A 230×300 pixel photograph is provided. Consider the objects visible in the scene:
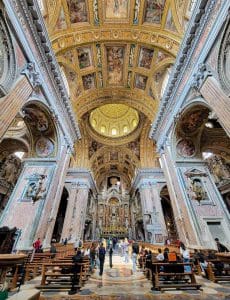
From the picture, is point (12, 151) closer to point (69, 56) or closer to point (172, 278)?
point (69, 56)

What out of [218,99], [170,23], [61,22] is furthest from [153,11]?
[218,99]

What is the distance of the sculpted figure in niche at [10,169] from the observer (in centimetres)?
1577

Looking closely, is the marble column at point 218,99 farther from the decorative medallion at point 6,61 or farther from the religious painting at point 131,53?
the decorative medallion at point 6,61

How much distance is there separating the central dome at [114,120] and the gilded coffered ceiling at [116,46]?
7.46m

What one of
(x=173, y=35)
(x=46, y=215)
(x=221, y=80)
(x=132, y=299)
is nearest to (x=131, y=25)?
(x=173, y=35)

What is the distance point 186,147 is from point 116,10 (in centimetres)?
1070

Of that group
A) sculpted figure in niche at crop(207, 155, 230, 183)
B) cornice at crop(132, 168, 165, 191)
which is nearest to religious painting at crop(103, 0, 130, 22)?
sculpted figure in niche at crop(207, 155, 230, 183)

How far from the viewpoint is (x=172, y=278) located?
5.45 meters

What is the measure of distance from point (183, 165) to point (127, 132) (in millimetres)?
14237

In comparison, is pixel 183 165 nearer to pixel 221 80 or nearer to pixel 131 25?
pixel 221 80

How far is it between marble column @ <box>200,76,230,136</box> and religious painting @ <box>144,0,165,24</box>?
6.94 m

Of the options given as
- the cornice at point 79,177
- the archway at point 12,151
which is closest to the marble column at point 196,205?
the archway at point 12,151

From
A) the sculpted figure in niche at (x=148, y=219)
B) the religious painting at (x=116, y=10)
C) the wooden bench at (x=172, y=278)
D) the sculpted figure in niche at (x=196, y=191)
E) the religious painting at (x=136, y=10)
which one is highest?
the religious painting at (x=116, y=10)

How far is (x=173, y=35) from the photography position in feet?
35.7
